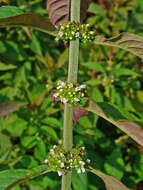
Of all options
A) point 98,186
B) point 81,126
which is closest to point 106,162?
point 98,186

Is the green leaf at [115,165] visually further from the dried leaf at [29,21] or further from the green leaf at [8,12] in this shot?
the green leaf at [8,12]

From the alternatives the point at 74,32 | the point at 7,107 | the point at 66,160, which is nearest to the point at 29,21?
the point at 74,32

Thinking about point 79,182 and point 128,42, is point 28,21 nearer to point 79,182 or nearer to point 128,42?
point 128,42

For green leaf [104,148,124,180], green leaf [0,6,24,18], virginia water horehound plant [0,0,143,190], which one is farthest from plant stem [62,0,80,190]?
green leaf [104,148,124,180]

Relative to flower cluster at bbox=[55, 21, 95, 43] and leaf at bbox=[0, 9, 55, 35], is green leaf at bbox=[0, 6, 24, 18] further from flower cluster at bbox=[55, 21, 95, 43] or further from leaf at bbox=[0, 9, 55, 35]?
flower cluster at bbox=[55, 21, 95, 43]

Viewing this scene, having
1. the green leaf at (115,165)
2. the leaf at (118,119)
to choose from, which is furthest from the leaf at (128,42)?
the green leaf at (115,165)

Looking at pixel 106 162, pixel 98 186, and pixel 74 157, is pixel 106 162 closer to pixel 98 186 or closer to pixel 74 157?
pixel 98 186

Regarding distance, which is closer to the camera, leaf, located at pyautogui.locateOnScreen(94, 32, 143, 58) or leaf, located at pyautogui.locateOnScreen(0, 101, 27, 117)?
leaf, located at pyautogui.locateOnScreen(94, 32, 143, 58)
